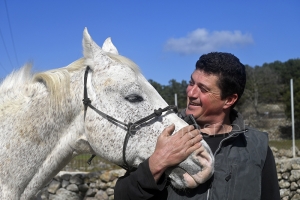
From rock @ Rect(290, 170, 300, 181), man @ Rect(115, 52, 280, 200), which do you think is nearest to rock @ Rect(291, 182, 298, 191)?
rock @ Rect(290, 170, 300, 181)

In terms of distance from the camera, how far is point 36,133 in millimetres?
2246

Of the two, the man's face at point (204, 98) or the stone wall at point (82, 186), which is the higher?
the man's face at point (204, 98)

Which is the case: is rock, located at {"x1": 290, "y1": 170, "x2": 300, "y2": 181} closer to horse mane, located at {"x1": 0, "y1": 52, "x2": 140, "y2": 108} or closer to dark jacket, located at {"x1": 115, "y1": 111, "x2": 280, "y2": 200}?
dark jacket, located at {"x1": 115, "y1": 111, "x2": 280, "y2": 200}

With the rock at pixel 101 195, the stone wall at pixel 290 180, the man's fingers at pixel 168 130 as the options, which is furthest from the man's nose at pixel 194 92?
the stone wall at pixel 290 180

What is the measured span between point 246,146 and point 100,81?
101 centimetres

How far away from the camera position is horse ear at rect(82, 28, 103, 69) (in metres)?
2.31

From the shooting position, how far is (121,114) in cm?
223

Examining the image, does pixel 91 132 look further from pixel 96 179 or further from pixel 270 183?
pixel 96 179

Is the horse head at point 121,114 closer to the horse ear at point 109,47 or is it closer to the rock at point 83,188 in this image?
the horse ear at point 109,47

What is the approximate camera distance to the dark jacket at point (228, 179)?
6.38ft

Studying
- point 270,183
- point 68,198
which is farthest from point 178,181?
point 68,198

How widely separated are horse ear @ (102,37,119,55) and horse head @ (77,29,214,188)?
39 cm

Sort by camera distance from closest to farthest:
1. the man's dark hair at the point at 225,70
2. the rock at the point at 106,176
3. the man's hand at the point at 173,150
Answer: the man's hand at the point at 173,150 < the man's dark hair at the point at 225,70 < the rock at the point at 106,176

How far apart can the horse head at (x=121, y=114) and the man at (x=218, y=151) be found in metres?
0.17
